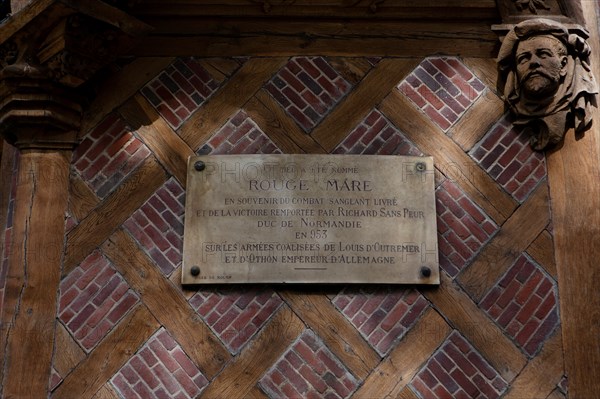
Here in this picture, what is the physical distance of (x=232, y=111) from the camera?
206 inches

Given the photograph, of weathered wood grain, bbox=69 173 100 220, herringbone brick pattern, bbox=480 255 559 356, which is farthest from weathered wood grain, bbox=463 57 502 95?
weathered wood grain, bbox=69 173 100 220

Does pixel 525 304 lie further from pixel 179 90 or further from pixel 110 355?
pixel 179 90

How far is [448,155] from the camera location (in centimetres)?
513

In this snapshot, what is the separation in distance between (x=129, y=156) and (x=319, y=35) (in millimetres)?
1365

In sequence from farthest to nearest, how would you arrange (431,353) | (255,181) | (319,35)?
(319,35)
(255,181)
(431,353)

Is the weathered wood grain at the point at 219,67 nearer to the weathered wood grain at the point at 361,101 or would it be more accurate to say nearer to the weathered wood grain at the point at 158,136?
the weathered wood grain at the point at 158,136

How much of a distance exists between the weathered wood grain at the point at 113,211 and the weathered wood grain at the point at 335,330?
3.27 ft

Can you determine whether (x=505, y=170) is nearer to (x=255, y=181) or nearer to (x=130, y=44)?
(x=255, y=181)

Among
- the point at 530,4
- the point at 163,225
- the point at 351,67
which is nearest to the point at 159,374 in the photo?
the point at 163,225

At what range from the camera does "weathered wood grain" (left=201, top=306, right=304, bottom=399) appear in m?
4.62

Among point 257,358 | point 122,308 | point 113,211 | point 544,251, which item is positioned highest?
point 113,211

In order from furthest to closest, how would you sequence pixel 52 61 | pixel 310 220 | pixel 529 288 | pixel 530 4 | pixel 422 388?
pixel 530 4 → pixel 52 61 → pixel 310 220 → pixel 529 288 → pixel 422 388

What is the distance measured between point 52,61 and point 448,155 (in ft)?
7.64

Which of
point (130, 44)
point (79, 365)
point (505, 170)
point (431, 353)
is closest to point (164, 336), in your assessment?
point (79, 365)
